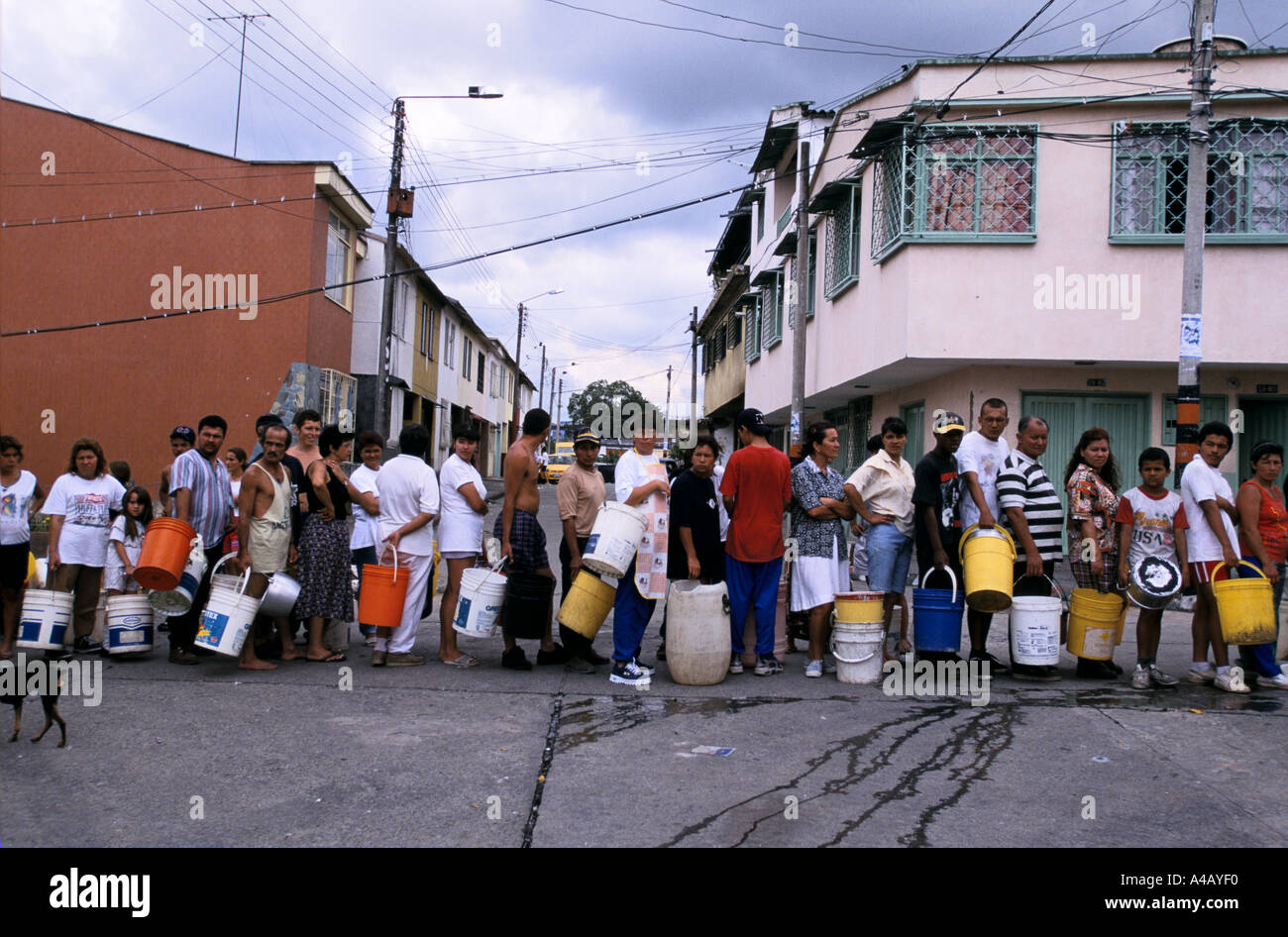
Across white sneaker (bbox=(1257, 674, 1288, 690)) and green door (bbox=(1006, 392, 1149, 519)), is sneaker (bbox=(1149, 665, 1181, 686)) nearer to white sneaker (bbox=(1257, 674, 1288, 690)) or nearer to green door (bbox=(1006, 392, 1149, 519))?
white sneaker (bbox=(1257, 674, 1288, 690))

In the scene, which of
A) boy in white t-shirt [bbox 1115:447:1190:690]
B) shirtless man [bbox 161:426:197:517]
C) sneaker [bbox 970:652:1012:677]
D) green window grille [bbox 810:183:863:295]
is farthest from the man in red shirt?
green window grille [bbox 810:183:863:295]

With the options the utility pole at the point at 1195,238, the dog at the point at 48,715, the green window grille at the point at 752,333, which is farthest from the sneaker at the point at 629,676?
the green window grille at the point at 752,333

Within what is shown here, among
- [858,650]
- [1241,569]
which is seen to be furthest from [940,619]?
[1241,569]

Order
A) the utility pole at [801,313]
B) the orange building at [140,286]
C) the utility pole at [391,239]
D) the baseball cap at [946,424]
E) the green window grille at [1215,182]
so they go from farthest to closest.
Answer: the orange building at [140,286] → the utility pole at [391,239] → the utility pole at [801,313] → the green window grille at [1215,182] → the baseball cap at [946,424]

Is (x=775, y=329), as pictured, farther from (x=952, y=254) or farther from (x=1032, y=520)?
(x=1032, y=520)

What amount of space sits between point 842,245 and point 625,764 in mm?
14341

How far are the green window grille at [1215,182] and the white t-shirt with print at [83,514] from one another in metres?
12.4

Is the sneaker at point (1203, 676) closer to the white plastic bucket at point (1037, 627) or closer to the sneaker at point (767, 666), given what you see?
the white plastic bucket at point (1037, 627)

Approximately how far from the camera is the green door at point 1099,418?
1454 centimetres

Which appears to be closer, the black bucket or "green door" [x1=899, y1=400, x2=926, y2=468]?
the black bucket

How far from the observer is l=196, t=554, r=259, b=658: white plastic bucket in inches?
261

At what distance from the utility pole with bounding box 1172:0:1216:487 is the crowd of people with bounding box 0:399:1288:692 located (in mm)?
2891

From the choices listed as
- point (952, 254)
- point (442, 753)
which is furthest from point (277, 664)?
point (952, 254)
